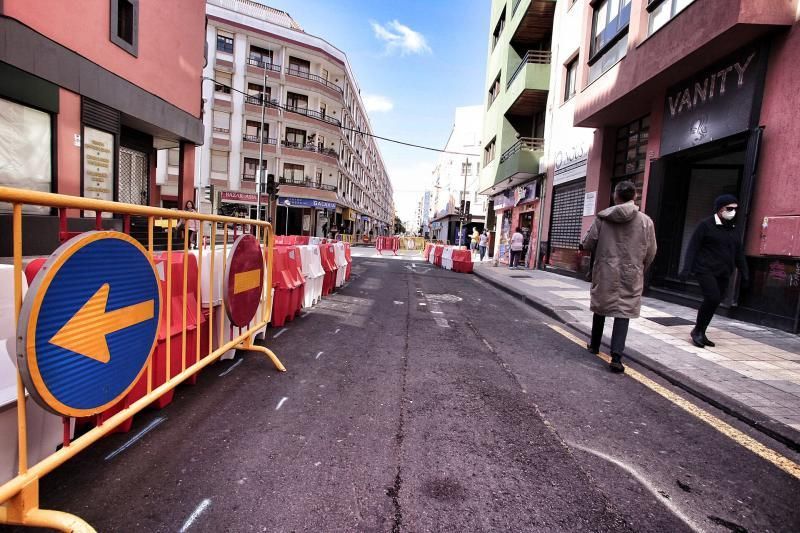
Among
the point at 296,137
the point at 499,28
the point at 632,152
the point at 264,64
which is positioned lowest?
the point at 632,152

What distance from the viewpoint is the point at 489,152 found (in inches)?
1022

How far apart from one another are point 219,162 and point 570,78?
29.6 metres

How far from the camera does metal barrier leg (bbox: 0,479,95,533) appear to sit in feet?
4.97

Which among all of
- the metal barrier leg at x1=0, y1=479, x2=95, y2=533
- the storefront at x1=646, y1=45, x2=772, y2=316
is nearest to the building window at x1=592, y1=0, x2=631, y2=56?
the storefront at x1=646, y1=45, x2=772, y2=316

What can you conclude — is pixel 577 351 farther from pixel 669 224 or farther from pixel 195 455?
pixel 669 224

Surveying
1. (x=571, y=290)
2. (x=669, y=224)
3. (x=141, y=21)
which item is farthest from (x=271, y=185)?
(x=669, y=224)

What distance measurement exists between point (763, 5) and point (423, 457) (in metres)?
8.51

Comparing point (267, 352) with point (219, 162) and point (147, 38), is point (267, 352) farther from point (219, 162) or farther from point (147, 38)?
point (219, 162)

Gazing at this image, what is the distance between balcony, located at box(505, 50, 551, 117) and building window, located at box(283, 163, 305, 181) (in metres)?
22.1

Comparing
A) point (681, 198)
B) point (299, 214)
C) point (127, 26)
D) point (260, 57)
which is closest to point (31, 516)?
point (681, 198)

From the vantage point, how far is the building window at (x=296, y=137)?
37.5 metres

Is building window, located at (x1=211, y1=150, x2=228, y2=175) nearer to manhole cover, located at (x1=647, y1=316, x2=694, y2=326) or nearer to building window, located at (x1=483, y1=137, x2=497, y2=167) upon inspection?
building window, located at (x1=483, y1=137, x2=497, y2=167)

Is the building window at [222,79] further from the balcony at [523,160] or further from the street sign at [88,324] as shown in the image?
the street sign at [88,324]

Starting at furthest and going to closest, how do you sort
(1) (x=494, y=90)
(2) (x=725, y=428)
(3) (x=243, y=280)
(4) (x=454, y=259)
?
(1) (x=494, y=90) → (4) (x=454, y=259) → (3) (x=243, y=280) → (2) (x=725, y=428)
